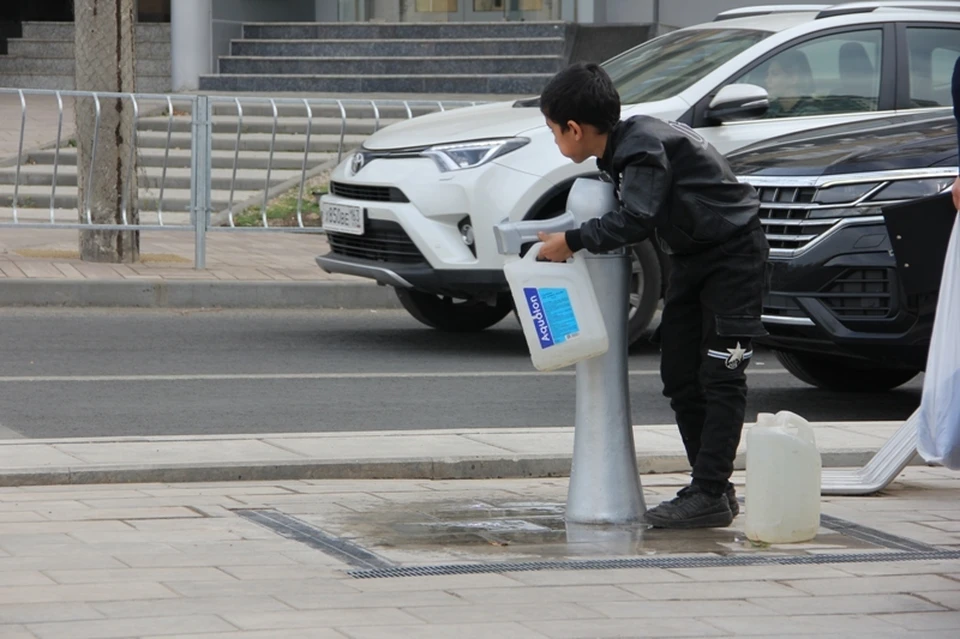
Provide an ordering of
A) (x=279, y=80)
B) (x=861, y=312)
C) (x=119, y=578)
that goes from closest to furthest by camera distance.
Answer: (x=119, y=578), (x=861, y=312), (x=279, y=80)

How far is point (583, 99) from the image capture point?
5.03 metres

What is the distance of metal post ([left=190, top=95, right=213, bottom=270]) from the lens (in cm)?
1189

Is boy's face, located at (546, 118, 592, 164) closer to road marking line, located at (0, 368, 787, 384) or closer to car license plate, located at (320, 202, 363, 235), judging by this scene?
road marking line, located at (0, 368, 787, 384)

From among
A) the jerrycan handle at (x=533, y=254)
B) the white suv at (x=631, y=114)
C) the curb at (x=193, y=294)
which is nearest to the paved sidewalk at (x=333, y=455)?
the jerrycan handle at (x=533, y=254)

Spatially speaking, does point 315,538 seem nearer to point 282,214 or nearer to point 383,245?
point 383,245

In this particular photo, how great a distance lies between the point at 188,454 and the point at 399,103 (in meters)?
7.75

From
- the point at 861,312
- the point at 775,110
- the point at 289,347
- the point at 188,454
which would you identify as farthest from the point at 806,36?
the point at 188,454

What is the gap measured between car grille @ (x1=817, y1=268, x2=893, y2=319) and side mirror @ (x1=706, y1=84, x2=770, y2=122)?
1.72m

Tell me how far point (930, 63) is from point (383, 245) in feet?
10.8

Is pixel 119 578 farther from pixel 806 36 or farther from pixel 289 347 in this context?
pixel 806 36

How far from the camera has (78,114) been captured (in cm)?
1206

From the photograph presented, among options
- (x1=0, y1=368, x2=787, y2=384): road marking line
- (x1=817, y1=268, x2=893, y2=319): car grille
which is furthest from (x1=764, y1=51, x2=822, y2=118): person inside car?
(x1=817, y1=268, x2=893, y2=319): car grille

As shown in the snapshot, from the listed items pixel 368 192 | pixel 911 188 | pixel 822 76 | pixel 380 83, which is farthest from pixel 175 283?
pixel 380 83

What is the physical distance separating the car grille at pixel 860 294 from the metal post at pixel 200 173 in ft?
19.8
